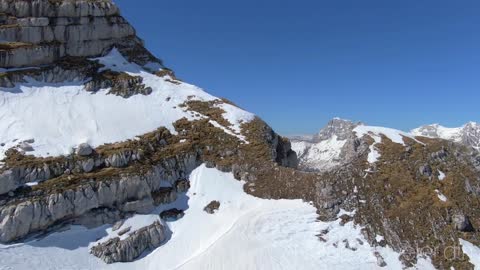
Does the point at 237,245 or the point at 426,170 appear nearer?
the point at 237,245

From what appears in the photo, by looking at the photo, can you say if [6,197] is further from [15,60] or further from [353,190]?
[353,190]

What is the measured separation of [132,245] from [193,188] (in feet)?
36.7

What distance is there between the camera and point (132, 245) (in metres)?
37.2

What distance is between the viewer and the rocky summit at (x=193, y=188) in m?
35.2

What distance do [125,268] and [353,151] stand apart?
3270 cm

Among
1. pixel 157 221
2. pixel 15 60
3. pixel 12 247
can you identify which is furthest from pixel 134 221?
pixel 15 60

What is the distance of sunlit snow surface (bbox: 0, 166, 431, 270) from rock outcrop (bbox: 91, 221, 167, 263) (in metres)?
0.72

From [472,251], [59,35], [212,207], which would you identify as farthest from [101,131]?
[472,251]

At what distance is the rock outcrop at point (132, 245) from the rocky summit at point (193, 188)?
11cm

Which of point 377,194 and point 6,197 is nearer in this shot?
point 6,197

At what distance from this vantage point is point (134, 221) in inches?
1586

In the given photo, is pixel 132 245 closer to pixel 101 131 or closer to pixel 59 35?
pixel 101 131

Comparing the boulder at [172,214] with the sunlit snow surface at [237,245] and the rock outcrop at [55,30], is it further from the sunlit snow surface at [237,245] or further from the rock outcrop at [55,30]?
the rock outcrop at [55,30]

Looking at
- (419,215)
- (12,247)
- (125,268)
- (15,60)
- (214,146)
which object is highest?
(15,60)
